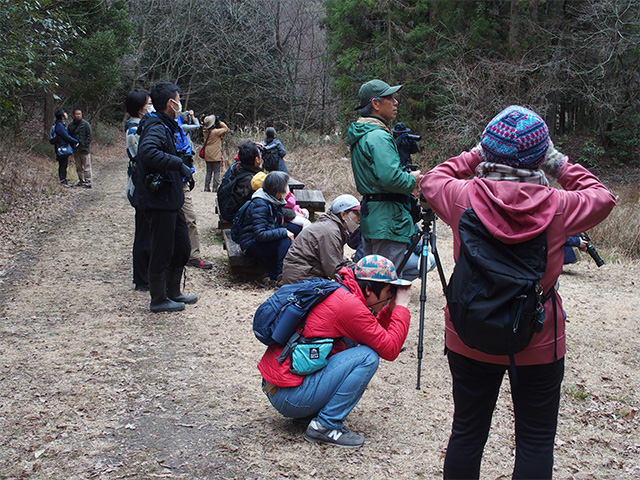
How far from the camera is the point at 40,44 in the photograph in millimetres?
10305

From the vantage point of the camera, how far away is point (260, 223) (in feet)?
20.0

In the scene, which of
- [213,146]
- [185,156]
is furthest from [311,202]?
[213,146]

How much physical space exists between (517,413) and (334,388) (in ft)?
3.72

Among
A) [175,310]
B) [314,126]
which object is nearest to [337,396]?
[175,310]

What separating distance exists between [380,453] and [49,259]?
541 cm

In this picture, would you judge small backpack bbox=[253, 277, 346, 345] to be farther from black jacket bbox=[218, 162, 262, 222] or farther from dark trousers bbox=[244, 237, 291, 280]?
black jacket bbox=[218, 162, 262, 222]

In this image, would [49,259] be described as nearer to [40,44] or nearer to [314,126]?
[40,44]

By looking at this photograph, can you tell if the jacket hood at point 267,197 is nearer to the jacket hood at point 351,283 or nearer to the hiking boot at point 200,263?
the hiking boot at point 200,263

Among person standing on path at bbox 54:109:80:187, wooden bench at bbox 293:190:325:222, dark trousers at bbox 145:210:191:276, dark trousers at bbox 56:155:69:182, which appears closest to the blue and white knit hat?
dark trousers at bbox 145:210:191:276

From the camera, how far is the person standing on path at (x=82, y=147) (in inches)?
525

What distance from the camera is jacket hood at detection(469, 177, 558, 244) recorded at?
2057mm

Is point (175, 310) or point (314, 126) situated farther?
point (314, 126)

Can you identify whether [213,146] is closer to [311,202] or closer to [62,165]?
[62,165]

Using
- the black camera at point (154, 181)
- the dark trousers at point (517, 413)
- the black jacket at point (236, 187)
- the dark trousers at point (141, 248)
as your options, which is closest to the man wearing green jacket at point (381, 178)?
the black camera at point (154, 181)
